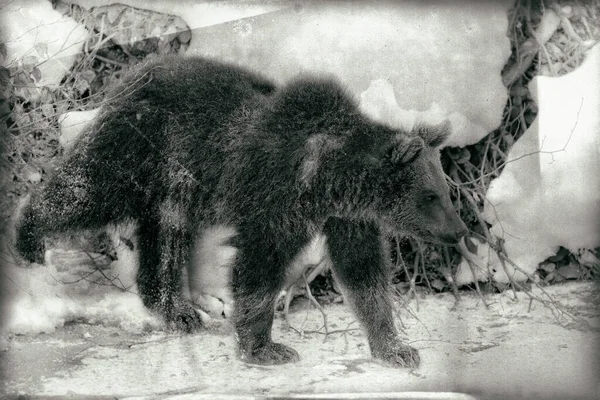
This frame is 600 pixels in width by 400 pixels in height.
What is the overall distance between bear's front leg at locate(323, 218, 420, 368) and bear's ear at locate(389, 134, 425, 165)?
0.45 metres

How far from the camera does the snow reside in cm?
545

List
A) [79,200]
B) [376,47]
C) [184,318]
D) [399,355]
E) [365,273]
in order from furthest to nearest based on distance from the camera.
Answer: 1. [376,47]
2. [184,318]
3. [79,200]
4. [365,273]
5. [399,355]

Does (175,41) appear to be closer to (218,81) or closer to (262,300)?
(218,81)

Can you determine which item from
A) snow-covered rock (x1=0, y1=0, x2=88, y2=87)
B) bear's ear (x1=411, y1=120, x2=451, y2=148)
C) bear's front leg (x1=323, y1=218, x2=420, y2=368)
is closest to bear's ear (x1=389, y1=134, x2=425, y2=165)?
bear's ear (x1=411, y1=120, x2=451, y2=148)

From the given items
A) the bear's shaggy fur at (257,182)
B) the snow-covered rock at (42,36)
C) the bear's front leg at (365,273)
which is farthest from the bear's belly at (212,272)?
the snow-covered rock at (42,36)

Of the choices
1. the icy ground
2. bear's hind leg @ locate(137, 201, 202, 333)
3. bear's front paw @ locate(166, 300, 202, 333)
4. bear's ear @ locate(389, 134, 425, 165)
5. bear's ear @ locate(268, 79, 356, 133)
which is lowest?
the icy ground

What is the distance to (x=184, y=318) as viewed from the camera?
16.7 ft

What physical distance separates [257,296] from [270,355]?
13.4 inches

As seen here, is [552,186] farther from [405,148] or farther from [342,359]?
[342,359]

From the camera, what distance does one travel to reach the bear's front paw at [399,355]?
14.8ft

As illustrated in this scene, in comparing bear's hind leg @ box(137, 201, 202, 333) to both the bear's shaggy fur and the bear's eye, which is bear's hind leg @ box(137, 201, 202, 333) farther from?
the bear's eye

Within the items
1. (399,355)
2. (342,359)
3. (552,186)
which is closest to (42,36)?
(342,359)

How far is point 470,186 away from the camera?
563 cm

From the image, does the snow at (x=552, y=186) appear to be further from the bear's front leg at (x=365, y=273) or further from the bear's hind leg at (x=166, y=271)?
the bear's hind leg at (x=166, y=271)
